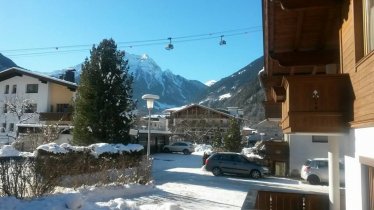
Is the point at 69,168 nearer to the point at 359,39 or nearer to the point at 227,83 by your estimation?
the point at 359,39

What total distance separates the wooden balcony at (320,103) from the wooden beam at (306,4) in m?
1.22

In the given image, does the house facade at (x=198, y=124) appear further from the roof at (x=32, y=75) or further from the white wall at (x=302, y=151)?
the white wall at (x=302, y=151)

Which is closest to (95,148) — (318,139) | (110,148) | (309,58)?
(110,148)

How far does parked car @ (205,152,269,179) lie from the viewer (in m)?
25.0

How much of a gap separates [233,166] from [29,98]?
28.4 meters

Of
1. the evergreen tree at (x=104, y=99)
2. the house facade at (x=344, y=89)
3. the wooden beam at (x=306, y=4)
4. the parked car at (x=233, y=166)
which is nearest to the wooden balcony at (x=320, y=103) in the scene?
the house facade at (x=344, y=89)

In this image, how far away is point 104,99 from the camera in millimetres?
22422

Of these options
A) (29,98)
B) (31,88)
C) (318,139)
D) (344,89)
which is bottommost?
(318,139)

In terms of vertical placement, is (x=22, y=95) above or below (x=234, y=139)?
above

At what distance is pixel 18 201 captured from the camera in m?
10.2

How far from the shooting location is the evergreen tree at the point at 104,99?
863 inches

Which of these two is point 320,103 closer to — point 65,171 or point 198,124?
point 65,171

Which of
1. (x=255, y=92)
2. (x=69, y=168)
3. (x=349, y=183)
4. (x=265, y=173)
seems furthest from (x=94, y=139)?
(x=255, y=92)

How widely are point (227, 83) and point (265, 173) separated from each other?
554ft
